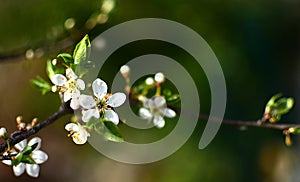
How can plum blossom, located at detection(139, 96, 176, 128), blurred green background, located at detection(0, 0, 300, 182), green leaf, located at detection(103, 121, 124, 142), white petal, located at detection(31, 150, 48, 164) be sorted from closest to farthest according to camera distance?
green leaf, located at detection(103, 121, 124, 142), white petal, located at detection(31, 150, 48, 164), plum blossom, located at detection(139, 96, 176, 128), blurred green background, located at detection(0, 0, 300, 182)

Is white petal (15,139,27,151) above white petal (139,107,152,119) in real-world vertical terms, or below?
below

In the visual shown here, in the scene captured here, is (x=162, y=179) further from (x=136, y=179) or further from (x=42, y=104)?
(x=42, y=104)

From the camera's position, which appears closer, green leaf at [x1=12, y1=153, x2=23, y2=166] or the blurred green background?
green leaf at [x1=12, y1=153, x2=23, y2=166]

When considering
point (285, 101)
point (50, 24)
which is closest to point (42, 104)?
point (50, 24)

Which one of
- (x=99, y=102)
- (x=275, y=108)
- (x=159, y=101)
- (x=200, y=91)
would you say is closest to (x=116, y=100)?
(x=99, y=102)

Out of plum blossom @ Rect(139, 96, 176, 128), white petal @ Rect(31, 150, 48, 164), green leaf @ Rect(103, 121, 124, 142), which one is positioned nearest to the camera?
green leaf @ Rect(103, 121, 124, 142)

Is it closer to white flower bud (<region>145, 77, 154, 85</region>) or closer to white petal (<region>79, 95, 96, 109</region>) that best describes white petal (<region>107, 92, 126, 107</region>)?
white petal (<region>79, 95, 96, 109</region>)

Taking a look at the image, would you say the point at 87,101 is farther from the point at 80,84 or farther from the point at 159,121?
the point at 159,121

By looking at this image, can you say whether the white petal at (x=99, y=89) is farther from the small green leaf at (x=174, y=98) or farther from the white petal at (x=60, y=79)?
the small green leaf at (x=174, y=98)

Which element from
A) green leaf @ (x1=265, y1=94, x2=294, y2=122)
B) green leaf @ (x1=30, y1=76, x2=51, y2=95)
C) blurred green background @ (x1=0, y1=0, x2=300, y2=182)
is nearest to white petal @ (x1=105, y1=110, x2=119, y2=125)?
green leaf @ (x1=30, y1=76, x2=51, y2=95)
